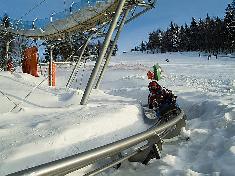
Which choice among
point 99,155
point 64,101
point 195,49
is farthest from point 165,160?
point 195,49

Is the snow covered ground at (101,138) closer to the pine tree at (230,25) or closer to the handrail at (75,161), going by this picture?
the handrail at (75,161)

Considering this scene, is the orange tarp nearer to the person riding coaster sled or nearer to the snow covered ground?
the person riding coaster sled

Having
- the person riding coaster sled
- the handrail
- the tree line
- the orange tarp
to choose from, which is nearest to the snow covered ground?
the handrail

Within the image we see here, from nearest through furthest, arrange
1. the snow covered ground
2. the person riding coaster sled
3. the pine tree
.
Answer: the snow covered ground < the person riding coaster sled < the pine tree

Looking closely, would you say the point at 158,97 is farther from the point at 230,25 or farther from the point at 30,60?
the point at 230,25

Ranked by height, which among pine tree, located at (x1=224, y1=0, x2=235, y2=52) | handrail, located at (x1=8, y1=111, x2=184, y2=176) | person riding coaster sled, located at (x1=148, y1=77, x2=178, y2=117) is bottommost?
person riding coaster sled, located at (x1=148, y1=77, x2=178, y2=117)

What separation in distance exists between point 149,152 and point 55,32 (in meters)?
10.5

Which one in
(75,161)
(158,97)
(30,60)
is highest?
(30,60)

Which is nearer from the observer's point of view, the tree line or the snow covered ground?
the snow covered ground

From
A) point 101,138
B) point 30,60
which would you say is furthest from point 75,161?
point 30,60

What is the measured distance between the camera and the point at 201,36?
337 feet

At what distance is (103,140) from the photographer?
4867 mm

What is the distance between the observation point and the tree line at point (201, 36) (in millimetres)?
86812

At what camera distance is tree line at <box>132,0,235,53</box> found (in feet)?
285
